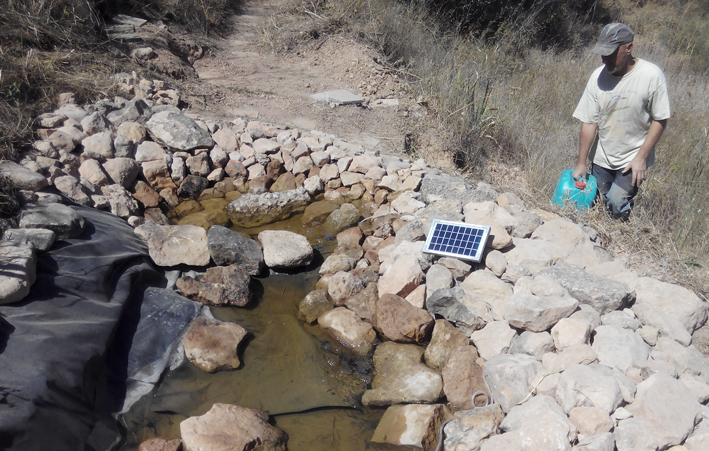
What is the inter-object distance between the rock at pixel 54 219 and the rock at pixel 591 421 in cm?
343

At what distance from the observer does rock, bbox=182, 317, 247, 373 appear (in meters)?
3.08

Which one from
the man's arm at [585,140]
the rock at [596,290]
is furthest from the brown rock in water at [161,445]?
the man's arm at [585,140]

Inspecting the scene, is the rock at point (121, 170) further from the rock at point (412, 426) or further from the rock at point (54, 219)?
the rock at point (412, 426)

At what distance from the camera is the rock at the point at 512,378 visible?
274 cm

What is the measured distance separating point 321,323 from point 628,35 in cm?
298

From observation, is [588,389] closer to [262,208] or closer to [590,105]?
[590,105]

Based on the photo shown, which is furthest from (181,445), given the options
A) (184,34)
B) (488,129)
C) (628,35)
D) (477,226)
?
(184,34)

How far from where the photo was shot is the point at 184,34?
7.52m

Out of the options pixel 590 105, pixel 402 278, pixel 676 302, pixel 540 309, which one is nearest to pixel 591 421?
Result: pixel 540 309

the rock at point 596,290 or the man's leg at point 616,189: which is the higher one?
the man's leg at point 616,189

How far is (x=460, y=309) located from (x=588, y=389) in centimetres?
99

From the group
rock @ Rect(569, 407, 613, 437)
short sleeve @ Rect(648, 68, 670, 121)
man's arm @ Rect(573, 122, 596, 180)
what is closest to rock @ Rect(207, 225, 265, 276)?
rock @ Rect(569, 407, 613, 437)

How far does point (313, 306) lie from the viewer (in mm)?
3607

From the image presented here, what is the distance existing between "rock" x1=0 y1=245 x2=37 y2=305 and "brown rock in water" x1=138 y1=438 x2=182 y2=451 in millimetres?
1104
